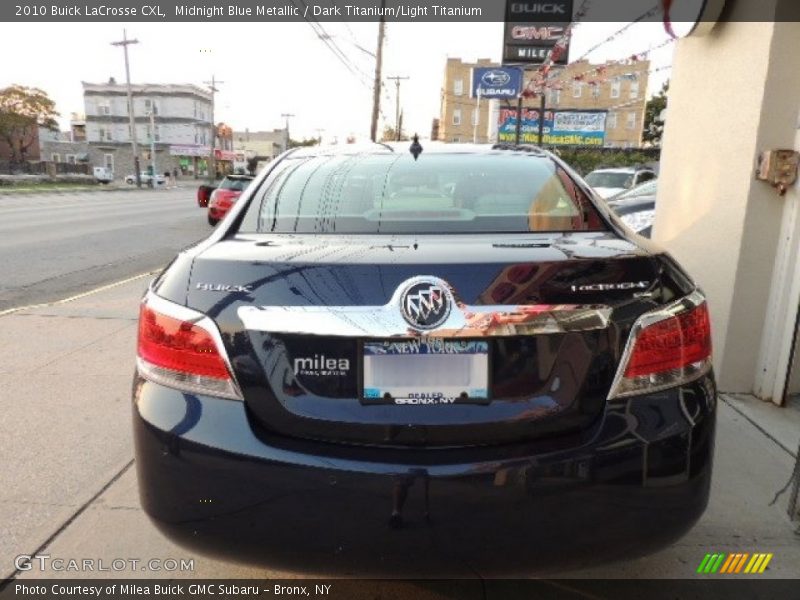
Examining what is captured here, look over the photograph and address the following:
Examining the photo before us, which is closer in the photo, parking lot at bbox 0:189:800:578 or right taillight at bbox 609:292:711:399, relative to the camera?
right taillight at bbox 609:292:711:399

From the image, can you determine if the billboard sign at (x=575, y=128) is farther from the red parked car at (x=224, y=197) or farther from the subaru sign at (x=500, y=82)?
the red parked car at (x=224, y=197)

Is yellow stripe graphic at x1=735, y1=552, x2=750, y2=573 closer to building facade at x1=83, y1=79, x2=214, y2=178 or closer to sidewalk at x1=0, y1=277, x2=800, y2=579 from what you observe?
sidewalk at x1=0, y1=277, x2=800, y2=579

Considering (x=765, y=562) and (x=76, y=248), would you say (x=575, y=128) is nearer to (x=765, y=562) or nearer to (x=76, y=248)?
(x=76, y=248)

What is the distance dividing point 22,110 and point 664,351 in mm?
71188

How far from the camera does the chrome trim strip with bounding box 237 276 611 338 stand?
66.7 inches

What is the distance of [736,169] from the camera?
13.0 ft

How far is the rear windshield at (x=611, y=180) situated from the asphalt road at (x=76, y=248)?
36.7 feet

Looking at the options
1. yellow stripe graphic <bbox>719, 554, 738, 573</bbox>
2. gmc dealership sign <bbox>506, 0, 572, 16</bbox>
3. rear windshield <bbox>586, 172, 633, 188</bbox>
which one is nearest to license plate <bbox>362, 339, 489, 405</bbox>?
yellow stripe graphic <bbox>719, 554, 738, 573</bbox>

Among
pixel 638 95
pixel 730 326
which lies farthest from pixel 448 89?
pixel 730 326

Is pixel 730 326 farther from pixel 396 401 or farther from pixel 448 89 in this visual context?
pixel 448 89

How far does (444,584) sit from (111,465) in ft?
5.95

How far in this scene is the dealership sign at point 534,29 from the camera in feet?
53.8

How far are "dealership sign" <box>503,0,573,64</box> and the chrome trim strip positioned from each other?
14.8m

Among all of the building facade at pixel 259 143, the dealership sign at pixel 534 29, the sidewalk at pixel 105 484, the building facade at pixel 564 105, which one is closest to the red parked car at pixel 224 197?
the dealership sign at pixel 534 29
